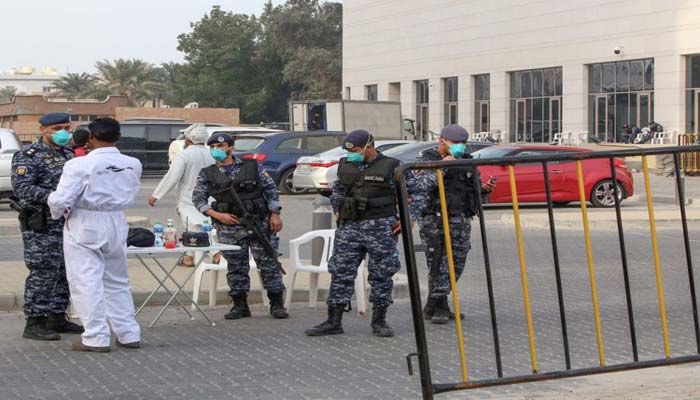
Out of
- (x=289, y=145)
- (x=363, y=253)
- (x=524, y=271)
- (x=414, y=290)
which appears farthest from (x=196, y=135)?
(x=289, y=145)

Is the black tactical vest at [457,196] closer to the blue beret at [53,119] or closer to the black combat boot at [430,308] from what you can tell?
the black combat boot at [430,308]

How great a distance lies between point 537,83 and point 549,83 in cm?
117

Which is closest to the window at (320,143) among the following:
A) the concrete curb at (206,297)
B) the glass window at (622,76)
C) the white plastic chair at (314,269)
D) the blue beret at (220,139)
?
Answer: the concrete curb at (206,297)

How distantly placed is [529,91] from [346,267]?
165ft

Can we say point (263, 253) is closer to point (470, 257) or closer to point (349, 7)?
point (470, 257)

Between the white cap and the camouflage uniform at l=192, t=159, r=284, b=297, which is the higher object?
the white cap

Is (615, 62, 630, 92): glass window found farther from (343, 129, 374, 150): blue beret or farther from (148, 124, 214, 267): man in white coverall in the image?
(343, 129, 374, 150): blue beret

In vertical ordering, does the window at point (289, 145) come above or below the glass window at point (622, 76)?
below

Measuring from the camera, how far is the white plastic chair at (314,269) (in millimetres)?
10562

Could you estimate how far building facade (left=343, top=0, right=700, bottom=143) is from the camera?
48469mm

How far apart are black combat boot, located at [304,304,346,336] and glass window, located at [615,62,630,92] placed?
43.7m

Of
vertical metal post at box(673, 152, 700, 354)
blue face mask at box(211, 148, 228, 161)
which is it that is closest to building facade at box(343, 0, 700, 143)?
blue face mask at box(211, 148, 228, 161)

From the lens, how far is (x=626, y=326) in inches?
373

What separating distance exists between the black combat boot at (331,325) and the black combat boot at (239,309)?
3.63 ft
